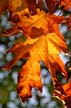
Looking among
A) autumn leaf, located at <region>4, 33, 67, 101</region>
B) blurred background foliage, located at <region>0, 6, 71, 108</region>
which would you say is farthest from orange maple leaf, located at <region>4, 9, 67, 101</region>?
blurred background foliage, located at <region>0, 6, 71, 108</region>

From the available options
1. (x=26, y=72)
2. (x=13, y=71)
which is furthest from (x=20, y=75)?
(x=13, y=71)

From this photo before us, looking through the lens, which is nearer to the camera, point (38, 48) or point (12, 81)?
point (38, 48)

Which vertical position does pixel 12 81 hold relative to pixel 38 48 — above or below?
below

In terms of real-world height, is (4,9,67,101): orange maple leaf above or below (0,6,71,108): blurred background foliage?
above

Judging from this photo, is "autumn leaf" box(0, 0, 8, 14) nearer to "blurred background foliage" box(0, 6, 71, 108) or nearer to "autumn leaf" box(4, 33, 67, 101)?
"autumn leaf" box(4, 33, 67, 101)

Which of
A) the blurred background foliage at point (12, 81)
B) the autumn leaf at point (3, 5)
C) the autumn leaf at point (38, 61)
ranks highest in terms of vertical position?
the autumn leaf at point (3, 5)

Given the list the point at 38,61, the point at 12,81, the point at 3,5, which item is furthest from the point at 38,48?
the point at 12,81

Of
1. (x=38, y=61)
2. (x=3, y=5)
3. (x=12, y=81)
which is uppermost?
(x=3, y=5)

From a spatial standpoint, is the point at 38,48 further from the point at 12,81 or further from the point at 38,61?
the point at 12,81

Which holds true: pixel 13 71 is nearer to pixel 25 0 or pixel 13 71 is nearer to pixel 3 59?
pixel 3 59

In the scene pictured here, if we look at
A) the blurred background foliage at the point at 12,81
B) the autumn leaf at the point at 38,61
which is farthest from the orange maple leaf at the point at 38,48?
the blurred background foliage at the point at 12,81

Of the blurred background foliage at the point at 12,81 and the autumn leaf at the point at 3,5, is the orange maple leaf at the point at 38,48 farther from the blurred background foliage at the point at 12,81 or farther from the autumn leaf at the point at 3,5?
the blurred background foliage at the point at 12,81
